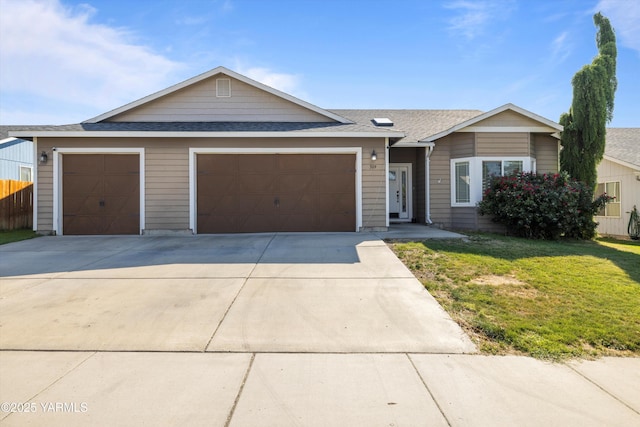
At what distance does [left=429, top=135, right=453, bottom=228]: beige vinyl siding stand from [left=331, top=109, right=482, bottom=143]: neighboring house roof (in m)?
0.74

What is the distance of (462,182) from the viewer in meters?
12.2

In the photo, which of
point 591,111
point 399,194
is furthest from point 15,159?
point 591,111

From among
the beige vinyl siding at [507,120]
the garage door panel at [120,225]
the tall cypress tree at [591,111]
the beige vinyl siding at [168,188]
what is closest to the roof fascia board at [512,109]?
the beige vinyl siding at [507,120]

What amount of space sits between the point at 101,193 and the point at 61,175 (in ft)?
4.00

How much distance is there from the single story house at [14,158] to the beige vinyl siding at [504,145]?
19790 millimetres

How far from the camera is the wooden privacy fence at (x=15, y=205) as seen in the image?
39.4ft

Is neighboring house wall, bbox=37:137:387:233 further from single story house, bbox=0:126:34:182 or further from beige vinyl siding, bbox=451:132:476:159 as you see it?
single story house, bbox=0:126:34:182

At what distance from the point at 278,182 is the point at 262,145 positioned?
1.19 m

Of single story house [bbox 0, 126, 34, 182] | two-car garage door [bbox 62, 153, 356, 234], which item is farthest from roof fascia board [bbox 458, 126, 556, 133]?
single story house [bbox 0, 126, 34, 182]

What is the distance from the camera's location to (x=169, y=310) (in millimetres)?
4555

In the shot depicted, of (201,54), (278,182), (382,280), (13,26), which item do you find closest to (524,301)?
(382,280)

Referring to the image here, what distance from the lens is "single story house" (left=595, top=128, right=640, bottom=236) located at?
1366 cm

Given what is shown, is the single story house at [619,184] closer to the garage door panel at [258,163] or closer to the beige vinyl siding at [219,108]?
the beige vinyl siding at [219,108]

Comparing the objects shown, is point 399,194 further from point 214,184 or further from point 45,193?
point 45,193
